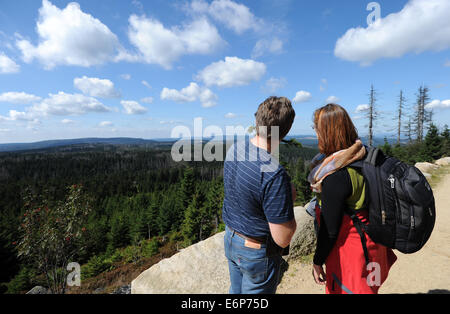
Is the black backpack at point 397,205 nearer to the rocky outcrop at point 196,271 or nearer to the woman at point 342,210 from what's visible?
the woman at point 342,210

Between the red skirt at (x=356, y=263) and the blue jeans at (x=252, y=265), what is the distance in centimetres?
55

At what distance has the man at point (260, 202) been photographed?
5.30ft

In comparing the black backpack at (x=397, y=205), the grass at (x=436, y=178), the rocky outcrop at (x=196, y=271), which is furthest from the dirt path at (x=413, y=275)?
the grass at (x=436, y=178)

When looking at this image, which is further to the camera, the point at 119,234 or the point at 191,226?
the point at 119,234

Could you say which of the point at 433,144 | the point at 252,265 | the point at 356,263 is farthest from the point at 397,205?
the point at 433,144

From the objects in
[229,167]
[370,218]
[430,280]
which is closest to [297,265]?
[430,280]

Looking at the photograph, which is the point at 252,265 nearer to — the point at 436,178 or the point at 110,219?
the point at 436,178

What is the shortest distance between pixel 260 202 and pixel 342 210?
658mm

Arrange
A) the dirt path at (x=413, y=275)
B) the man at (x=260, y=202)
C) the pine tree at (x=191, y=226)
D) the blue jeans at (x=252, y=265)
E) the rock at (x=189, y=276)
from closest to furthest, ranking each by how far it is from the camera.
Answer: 1. the man at (x=260, y=202)
2. the blue jeans at (x=252, y=265)
3. the dirt path at (x=413, y=275)
4. the rock at (x=189, y=276)
5. the pine tree at (x=191, y=226)

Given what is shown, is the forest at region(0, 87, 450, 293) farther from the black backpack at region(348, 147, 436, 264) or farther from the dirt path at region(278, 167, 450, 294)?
the dirt path at region(278, 167, 450, 294)

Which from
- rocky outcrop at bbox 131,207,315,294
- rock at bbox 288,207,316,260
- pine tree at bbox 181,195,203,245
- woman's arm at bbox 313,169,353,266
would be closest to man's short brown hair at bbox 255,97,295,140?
woman's arm at bbox 313,169,353,266

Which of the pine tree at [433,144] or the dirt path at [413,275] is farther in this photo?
the pine tree at [433,144]

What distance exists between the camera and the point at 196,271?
4.59m
